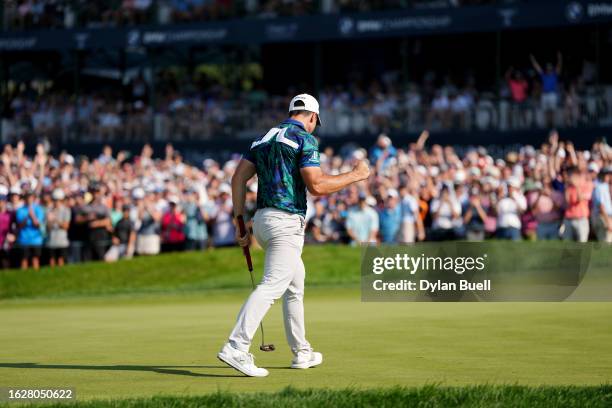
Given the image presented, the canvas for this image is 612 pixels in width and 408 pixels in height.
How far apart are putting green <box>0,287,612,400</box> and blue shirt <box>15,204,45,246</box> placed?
6188 mm

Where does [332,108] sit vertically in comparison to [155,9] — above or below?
below

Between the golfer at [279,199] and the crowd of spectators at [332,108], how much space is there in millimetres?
20656

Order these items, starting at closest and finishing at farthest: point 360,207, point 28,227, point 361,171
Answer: point 361,171
point 360,207
point 28,227

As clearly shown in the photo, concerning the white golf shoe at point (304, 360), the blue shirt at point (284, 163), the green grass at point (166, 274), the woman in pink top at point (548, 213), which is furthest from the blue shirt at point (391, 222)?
the blue shirt at point (284, 163)

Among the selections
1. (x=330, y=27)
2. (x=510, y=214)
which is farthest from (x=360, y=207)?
(x=330, y=27)

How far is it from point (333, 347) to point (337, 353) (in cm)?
42

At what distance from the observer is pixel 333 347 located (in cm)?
1002

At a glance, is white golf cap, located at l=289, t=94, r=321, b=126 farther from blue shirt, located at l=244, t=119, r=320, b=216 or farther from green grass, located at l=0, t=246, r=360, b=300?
green grass, located at l=0, t=246, r=360, b=300

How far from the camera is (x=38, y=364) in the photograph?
Answer: 30.1 feet

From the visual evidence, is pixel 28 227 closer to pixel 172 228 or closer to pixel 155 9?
pixel 172 228

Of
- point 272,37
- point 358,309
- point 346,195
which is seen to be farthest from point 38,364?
point 272,37

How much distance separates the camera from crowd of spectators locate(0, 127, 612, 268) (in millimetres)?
19766

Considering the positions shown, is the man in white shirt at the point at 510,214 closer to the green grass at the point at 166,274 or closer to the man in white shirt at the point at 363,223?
the man in white shirt at the point at 363,223

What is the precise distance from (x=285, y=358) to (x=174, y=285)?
35.4 ft
